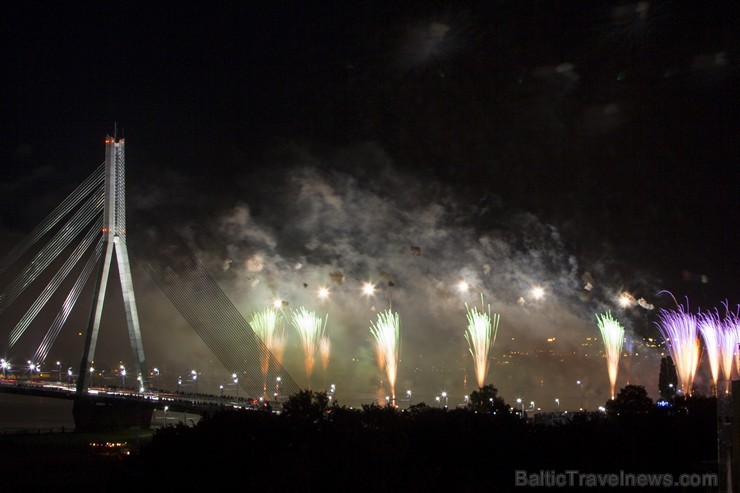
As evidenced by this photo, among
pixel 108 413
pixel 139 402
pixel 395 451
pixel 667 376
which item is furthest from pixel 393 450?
pixel 667 376

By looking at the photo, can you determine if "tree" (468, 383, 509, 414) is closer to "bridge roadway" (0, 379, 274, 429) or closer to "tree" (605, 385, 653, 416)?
"tree" (605, 385, 653, 416)

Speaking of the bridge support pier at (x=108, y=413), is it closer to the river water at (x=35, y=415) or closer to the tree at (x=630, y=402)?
the river water at (x=35, y=415)

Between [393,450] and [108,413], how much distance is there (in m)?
34.9

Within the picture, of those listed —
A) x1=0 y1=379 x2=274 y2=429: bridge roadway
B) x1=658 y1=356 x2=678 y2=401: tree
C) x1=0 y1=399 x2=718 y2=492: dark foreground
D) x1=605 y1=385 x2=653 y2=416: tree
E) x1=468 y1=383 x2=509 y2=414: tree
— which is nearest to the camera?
x1=0 y1=399 x2=718 y2=492: dark foreground

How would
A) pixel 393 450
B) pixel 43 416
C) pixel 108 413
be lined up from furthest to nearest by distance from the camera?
1. pixel 43 416
2. pixel 108 413
3. pixel 393 450

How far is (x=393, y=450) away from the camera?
17547 mm

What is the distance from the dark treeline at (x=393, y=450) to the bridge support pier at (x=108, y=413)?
27.3 metres

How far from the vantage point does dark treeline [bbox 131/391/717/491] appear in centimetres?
1644

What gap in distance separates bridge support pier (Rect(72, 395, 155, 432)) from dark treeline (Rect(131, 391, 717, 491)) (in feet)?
89.7

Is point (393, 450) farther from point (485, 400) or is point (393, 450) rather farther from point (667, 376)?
point (667, 376)

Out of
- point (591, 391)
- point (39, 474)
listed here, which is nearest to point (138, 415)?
point (39, 474)

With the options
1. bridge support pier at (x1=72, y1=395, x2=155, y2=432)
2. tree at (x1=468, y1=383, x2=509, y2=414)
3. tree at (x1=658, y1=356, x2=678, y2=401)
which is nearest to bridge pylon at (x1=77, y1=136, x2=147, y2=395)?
bridge support pier at (x1=72, y1=395, x2=155, y2=432)

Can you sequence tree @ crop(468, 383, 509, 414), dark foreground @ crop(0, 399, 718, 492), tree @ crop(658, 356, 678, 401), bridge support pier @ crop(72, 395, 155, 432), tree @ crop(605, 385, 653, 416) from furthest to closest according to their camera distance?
tree @ crop(658, 356, 678, 401) → bridge support pier @ crop(72, 395, 155, 432) → tree @ crop(468, 383, 509, 414) → tree @ crop(605, 385, 653, 416) → dark foreground @ crop(0, 399, 718, 492)

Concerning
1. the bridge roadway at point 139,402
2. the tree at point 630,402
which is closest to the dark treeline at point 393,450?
the tree at point 630,402
